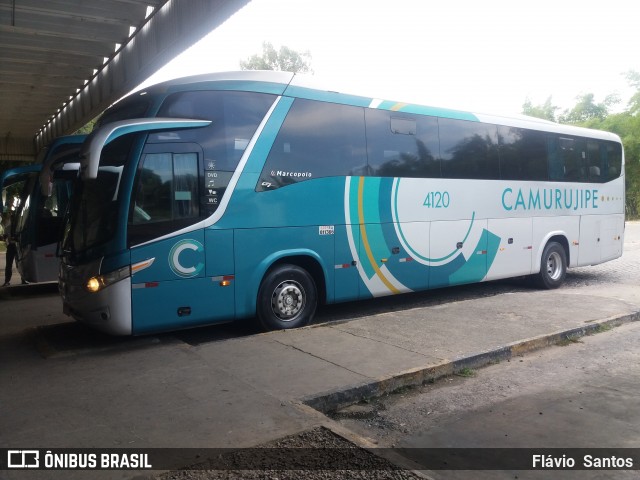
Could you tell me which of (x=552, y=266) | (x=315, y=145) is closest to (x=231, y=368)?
(x=315, y=145)

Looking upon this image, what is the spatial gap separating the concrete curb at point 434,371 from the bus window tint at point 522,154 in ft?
12.4

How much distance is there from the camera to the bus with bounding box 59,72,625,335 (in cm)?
638

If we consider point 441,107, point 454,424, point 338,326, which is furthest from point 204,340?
point 441,107

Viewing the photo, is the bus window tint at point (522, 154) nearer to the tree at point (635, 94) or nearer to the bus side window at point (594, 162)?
the bus side window at point (594, 162)

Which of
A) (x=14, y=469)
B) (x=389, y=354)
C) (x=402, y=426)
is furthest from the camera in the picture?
(x=389, y=354)

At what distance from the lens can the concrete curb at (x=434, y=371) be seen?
16.4ft

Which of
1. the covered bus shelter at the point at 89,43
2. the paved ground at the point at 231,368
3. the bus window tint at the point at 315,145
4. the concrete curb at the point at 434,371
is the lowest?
the concrete curb at the point at 434,371

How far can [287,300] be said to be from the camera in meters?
7.70

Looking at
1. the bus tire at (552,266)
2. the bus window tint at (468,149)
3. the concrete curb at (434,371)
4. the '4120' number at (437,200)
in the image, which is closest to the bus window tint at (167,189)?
the concrete curb at (434,371)

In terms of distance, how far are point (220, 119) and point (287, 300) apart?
2.65 m

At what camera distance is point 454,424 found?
4770 mm

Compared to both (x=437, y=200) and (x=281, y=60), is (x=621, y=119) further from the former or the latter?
(x=437, y=200)

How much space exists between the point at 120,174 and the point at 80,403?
2.75m

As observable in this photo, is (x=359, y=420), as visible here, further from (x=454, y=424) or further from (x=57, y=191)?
(x=57, y=191)
